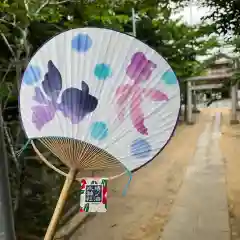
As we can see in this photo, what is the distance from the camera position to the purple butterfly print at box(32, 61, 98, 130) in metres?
1.78

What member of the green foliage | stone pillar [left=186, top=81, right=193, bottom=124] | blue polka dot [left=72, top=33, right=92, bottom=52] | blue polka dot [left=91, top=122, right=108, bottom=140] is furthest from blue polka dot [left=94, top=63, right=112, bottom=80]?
stone pillar [left=186, top=81, right=193, bottom=124]

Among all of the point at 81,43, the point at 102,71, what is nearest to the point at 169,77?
the point at 102,71

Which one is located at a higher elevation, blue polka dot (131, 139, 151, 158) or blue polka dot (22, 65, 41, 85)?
blue polka dot (22, 65, 41, 85)

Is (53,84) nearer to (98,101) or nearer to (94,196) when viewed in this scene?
(98,101)

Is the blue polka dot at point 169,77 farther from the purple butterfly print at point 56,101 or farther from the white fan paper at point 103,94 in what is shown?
the purple butterfly print at point 56,101

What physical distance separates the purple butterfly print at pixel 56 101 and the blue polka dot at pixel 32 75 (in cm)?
4

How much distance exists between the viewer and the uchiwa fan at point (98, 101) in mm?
1715

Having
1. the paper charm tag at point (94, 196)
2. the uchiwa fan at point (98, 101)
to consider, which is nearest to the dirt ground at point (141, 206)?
the paper charm tag at point (94, 196)

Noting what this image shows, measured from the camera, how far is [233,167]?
744 centimetres

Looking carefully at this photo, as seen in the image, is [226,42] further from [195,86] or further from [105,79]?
[195,86]

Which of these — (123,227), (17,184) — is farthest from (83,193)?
(123,227)

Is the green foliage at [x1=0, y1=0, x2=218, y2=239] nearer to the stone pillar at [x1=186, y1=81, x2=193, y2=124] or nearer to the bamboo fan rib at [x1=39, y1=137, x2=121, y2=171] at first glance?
the bamboo fan rib at [x1=39, y1=137, x2=121, y2=171]

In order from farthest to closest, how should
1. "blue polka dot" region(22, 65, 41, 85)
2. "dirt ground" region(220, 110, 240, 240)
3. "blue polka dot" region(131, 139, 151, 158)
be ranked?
1. "dirt ground" region(220, 110, 240, 240)
2. "blue polka dot" region(22, 65, 41, 85)
3. "blue polka dot" region(131, 139, 151, 158)

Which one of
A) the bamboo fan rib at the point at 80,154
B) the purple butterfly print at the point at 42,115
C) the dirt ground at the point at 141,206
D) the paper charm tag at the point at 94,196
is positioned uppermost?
the purple butterfly print at the point at 42,115
